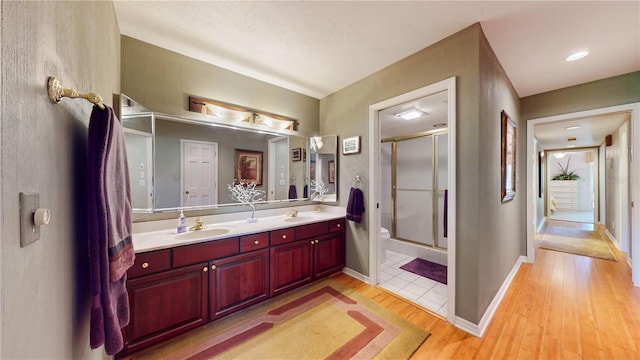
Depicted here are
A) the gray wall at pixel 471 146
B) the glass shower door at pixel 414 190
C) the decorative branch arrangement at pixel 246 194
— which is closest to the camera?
the gray wall at pixel 471 146

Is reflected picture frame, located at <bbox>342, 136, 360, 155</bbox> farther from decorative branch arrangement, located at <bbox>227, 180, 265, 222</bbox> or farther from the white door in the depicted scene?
the white door

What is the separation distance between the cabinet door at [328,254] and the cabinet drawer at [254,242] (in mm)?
635

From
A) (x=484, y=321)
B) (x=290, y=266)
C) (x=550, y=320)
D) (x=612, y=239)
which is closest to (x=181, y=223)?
(x=290, y=266)

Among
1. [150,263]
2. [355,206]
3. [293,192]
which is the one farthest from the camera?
[293,192]

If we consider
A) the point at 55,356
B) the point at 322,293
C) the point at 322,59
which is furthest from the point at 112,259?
the point at 322,59

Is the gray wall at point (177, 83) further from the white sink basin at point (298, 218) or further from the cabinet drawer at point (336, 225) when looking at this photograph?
the cabinet drawer at point (336, 225)

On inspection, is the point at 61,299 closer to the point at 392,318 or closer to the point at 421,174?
the point at 392,318

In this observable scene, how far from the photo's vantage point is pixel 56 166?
2.42 feet

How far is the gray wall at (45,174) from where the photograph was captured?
0.49m

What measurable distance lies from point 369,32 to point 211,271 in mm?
2397

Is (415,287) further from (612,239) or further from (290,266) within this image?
(612,239)

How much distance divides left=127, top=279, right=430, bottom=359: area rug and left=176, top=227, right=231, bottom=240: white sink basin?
749 mm

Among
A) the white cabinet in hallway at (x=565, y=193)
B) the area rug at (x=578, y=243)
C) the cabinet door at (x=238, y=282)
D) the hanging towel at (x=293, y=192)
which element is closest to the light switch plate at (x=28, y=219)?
the cabinet door at (x=238, y=282)

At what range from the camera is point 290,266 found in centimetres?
237
